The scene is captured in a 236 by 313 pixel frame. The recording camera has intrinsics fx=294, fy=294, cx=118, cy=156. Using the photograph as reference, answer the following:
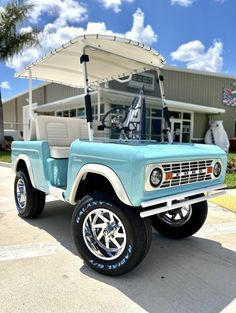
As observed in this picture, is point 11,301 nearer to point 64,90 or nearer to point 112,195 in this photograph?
point 112,195

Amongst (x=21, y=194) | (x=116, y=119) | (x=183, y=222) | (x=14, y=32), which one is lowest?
(x=183, y=222)

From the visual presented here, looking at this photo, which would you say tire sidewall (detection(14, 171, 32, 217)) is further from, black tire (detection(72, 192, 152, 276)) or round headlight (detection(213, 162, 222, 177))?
round headlight (detection(213, 162, 222, 177))

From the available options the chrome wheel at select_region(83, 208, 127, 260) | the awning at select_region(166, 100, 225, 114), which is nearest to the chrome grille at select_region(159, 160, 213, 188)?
the chrome wheel at select_region(83, 208, 127, 260)

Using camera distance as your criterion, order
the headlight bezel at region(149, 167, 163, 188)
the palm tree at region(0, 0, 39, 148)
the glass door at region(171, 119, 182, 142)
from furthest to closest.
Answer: the palm tree at region(0, 0, 39, 148), the glass door at region(171, 119, 182, 142), the headlight bezel at region(149, 167, 163, 188)

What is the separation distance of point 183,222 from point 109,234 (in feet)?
4.61

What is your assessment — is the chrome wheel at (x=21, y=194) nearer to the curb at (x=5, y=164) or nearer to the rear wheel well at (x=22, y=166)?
the rear wheel well at (x=22, y=166)

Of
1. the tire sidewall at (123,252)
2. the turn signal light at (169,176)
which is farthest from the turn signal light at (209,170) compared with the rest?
the tire sidewall at (123,252)

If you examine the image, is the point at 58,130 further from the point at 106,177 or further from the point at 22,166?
the point at 106,177

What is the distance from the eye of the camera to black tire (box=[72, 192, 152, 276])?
270cm

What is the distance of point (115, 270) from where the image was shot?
2834mm

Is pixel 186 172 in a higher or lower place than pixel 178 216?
higher

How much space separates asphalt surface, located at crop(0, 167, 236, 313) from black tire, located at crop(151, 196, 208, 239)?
0.11 meters

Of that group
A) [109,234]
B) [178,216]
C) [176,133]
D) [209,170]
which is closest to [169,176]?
[209,170]

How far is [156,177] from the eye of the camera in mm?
2615
